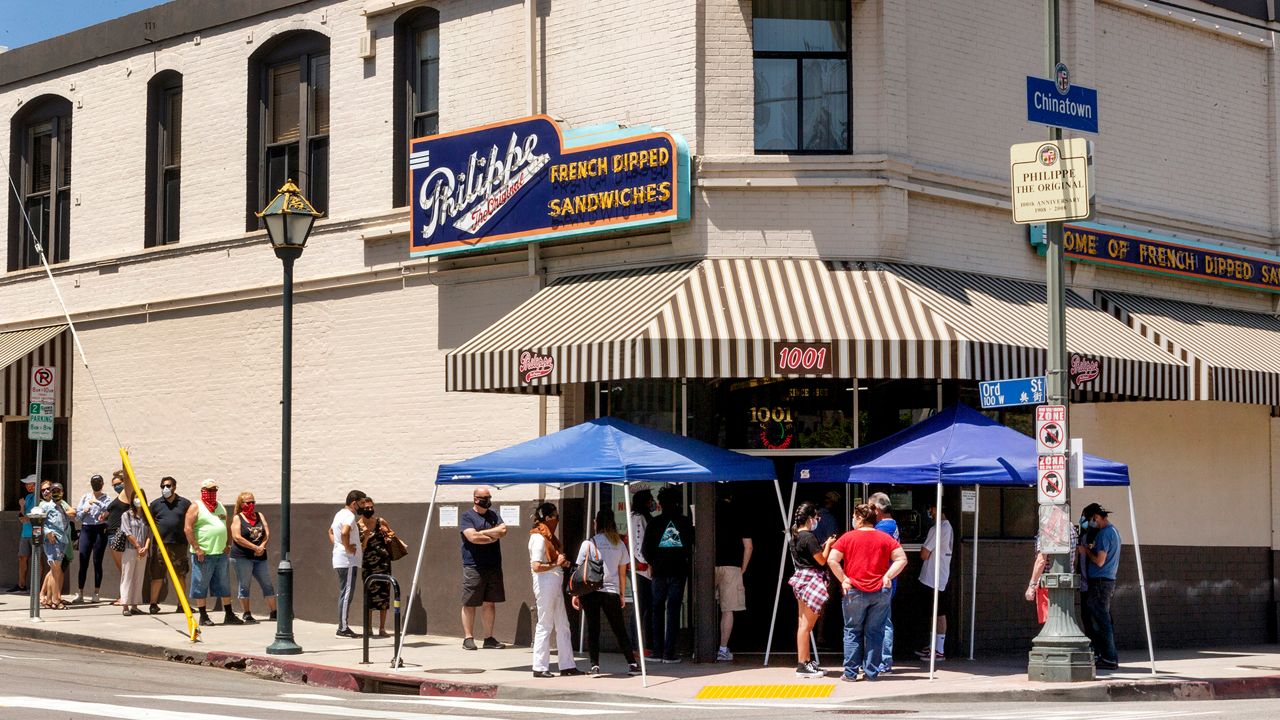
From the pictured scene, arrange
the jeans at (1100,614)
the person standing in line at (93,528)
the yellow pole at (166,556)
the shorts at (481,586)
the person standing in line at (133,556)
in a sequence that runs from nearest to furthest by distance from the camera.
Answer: the jeans at (1100,614) → the shorts at (481,586) → the yellow pole at (166,556) → the person standing in line at (133,556) → the person standing in line at (93,528)

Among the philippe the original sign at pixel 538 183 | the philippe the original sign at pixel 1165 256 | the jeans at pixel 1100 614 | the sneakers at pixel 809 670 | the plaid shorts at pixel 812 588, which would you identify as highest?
the philippe the original sign at pixel 538 183

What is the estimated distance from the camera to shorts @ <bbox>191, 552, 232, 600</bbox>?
2145cm

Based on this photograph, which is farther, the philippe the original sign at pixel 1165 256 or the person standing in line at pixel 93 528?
the person standing in line at pixel 93 528

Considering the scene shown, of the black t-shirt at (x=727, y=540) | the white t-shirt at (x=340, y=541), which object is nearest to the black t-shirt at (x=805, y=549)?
the black t-shirt at (x=727, y=540)

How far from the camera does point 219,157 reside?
24500 millimetres

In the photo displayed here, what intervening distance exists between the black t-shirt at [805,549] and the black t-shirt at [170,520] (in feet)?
29.2

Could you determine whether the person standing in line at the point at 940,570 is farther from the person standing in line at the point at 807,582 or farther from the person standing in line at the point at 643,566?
the person standing in line at the point at 643,566

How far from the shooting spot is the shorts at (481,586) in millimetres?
19297

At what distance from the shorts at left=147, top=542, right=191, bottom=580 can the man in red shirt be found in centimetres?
961

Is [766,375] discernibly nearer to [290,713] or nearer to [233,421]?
[290,713]

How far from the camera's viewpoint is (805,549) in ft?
56.5

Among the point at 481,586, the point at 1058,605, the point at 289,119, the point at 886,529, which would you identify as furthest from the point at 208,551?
the point at 1058,605

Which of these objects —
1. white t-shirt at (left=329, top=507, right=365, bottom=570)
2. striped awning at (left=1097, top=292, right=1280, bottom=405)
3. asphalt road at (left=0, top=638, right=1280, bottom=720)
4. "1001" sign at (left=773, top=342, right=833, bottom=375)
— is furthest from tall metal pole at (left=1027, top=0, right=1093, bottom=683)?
white t-shirt at (left=329, top=507, right=365, bottom=570)

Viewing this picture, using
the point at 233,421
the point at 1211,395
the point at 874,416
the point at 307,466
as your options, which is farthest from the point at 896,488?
the point at 233,421
